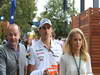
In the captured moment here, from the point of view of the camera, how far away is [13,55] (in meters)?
4.27

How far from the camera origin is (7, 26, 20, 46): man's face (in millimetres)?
4266

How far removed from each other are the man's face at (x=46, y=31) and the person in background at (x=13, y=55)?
1.78ft

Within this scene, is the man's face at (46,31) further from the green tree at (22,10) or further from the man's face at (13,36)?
the green tree at (22,10)

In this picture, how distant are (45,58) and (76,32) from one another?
542 mm

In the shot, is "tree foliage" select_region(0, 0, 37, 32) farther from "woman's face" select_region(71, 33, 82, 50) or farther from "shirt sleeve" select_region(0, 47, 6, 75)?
"shirt sleeve" select_region(0, 47, 6, 75)

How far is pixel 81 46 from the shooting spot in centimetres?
476

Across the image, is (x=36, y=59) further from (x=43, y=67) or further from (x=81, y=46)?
(x=81, y=46)

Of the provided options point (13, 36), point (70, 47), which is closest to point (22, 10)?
point (70, 47)

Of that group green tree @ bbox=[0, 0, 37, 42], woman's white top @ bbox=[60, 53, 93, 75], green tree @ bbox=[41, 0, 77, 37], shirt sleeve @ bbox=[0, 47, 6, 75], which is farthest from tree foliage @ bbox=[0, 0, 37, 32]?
shirt sleeve @ bbox=[0, 47, 6, 75]

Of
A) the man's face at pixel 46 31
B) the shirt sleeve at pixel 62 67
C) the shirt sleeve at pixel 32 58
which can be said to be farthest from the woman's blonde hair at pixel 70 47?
Answer: the shirt sleeve at pixel 32 58

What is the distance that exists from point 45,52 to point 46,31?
0.94 ft

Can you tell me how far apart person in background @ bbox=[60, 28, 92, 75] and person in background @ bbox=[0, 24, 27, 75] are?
574 millimetres

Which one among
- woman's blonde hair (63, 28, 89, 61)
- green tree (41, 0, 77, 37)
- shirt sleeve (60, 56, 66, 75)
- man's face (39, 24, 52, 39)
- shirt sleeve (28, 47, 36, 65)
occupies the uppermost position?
green tree (41, 0, 77, 37)

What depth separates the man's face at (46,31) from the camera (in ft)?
15.9
